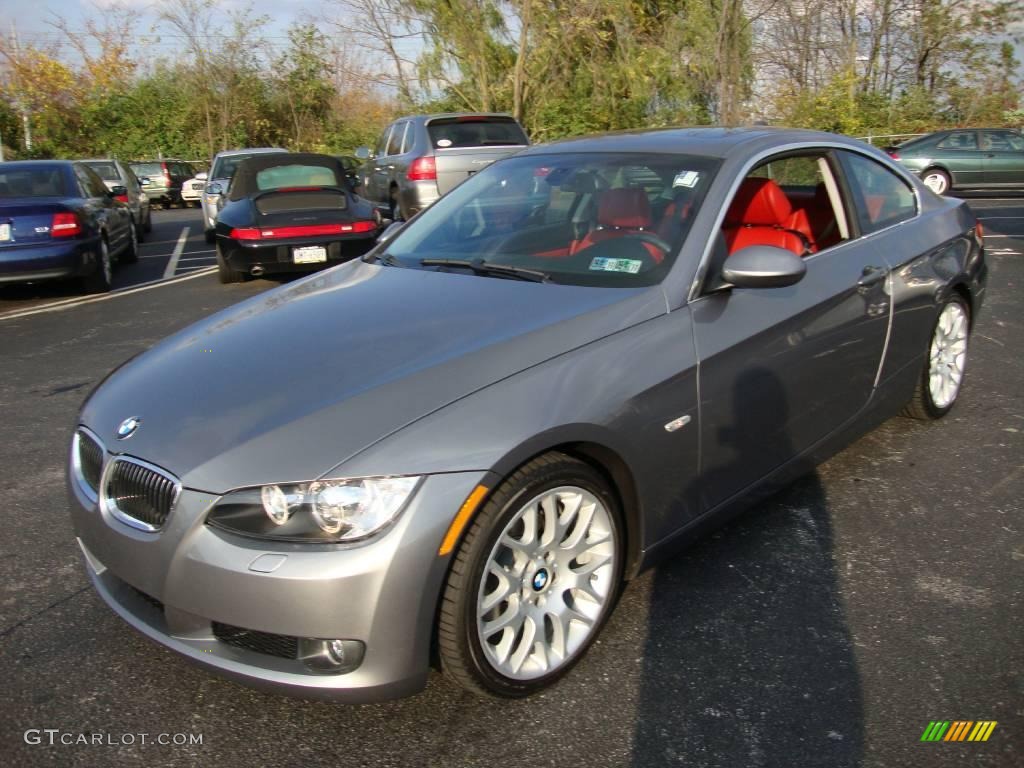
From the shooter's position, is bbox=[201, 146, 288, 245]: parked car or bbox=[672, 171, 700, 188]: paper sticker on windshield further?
bbox=[201, 146, 288, 245]: parked car

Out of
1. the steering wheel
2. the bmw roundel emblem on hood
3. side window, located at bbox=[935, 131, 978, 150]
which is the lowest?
the bmw roundel emblem on hood

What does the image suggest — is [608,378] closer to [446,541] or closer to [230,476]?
[446,541]

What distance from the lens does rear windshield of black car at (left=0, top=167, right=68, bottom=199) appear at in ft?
32.4

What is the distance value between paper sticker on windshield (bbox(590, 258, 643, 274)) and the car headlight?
4.23 ft

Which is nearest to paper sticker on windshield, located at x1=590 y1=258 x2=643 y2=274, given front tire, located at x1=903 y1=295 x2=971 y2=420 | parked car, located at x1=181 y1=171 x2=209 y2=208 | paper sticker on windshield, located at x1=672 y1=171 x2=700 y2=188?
paper sticker on windshield, located at x1=672 y1=171 x2=700 y2=188

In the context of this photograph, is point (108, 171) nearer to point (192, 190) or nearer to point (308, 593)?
point (192, 190)

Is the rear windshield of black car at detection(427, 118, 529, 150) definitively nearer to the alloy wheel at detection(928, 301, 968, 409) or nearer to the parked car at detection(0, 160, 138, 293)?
the parked car at detection(0, 160, 138, 293)

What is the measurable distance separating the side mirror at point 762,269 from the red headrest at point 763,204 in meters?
0.69

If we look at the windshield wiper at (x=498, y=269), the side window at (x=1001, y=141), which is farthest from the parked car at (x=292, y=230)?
the side window at (x=1001, y=141)

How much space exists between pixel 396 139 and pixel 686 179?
35.1ft

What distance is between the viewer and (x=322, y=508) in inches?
91.7

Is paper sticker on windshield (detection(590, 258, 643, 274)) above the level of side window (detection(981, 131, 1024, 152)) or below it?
above

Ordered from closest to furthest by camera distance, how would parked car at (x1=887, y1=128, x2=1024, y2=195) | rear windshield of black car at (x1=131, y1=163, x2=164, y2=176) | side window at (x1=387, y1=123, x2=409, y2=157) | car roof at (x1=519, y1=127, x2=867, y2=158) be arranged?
car roof at (x1=519, y1=127, x2=867, y2=158) < side window at (x1=387, y1=123, x2=409, y2=157) < parked car at (x1=887, y1=128, x2=1024, y2=195) < rear windshield of black car at (x1=131, y1=163, x2=164, y2=176)

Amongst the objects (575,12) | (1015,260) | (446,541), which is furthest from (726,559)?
(575,12)
